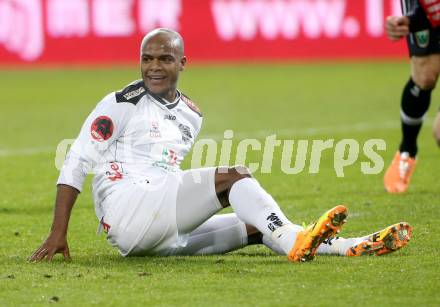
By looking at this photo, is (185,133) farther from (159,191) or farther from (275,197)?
(275,197)

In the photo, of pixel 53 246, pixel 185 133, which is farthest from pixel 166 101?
pixel 53 246

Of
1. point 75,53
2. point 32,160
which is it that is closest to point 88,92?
point 75,53

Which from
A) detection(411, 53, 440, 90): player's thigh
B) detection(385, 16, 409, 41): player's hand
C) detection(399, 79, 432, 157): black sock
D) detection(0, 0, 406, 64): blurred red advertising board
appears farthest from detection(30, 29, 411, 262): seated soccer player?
detection(0, 0, 406, 64): blurred red advertising board

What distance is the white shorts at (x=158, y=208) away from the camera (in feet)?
19.1

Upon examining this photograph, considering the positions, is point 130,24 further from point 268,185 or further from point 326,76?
point 268,185

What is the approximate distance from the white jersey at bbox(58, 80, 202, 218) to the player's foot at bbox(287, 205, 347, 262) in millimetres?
876

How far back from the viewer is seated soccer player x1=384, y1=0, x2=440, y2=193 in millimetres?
8367

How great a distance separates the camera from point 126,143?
5.98 m

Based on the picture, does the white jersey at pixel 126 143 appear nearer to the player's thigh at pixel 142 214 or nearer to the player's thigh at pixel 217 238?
the player's thigh at pixel 142 214

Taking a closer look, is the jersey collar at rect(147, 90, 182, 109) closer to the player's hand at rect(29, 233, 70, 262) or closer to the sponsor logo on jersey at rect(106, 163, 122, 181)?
the sponsor logo on jersey at rect(106, 163, 122, 181)

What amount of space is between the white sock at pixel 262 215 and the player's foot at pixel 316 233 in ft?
0.15

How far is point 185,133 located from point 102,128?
571 mm

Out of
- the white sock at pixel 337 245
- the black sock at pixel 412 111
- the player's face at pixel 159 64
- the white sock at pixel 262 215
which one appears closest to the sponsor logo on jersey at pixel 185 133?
the player's face at pixel 159 64

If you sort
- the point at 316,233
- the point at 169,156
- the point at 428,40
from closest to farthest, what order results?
the point at 316,233 → the point at 169,156 → the point at 428,40
